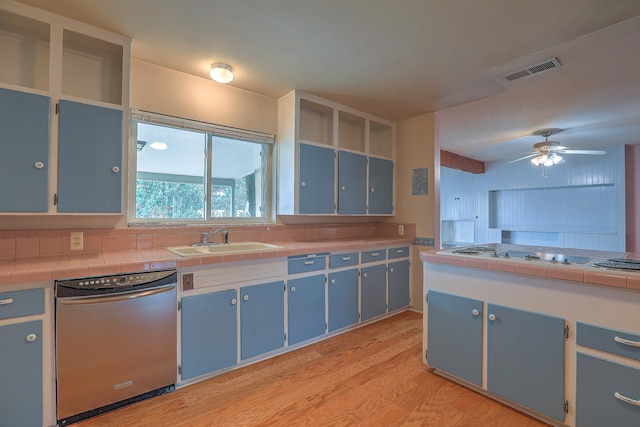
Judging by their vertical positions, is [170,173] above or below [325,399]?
above

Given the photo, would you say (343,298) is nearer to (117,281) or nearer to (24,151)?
(117,281)

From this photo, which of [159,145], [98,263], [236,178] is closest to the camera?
[98,263]

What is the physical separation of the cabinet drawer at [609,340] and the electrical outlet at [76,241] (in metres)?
3.16

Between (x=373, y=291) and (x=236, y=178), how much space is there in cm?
192

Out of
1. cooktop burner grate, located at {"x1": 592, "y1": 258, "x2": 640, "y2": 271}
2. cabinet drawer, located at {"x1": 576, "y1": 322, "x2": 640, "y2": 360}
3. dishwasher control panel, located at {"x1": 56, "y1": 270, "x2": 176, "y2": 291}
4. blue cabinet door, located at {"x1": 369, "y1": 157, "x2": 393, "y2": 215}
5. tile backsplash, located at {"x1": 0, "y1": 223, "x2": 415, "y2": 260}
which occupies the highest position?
blue cabinet door, located at {"x1": 369, "y1": 157, "x2": 393, "y2": 215}

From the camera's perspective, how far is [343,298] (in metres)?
2.89

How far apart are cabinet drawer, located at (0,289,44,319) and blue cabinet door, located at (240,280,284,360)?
1134 millimetres

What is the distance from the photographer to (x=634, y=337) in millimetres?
1354

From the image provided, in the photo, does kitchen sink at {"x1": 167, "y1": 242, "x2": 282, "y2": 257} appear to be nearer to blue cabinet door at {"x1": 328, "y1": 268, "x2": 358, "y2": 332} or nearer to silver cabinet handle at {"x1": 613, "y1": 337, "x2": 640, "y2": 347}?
blue cabinet door at {"x1": 328, "y1": 268, "x2": 358, "y2": 332}

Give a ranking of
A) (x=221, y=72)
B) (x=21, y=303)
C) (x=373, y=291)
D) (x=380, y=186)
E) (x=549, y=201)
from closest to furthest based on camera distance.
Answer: (x=21, y=303)
(x=221, y=72)
(x=373, y=291)
(x=380, y=186)
(x=549, y=201)

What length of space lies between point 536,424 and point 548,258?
962mm

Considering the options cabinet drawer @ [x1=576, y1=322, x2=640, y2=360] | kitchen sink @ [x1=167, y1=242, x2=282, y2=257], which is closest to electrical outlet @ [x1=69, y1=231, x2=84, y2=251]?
kitchen sink @ [x1=167, y1=242, x2=282, y2=257]

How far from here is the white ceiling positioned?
1.74 meters

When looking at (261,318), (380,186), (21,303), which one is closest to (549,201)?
(380,186)
